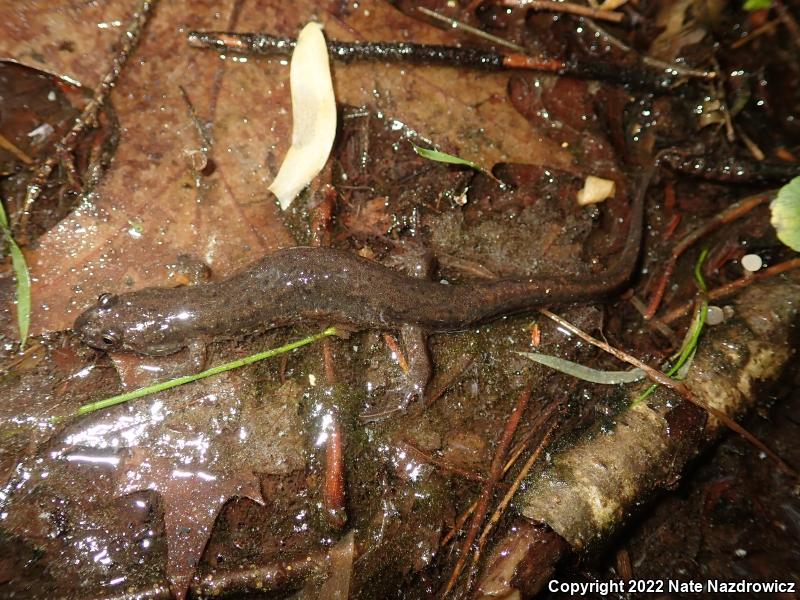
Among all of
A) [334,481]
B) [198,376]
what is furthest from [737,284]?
[198,376]

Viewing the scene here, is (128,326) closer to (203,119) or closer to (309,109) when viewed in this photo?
(203,119)

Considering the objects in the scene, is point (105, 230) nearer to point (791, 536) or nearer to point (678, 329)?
point (678, 329)

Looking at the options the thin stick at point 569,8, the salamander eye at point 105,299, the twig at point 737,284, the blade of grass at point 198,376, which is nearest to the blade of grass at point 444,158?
the blade of grass at point 198,376

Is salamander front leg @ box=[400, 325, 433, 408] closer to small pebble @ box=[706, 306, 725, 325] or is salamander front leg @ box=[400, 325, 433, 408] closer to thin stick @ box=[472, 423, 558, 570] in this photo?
thin stick @ box=[472, 423, 558, 570]

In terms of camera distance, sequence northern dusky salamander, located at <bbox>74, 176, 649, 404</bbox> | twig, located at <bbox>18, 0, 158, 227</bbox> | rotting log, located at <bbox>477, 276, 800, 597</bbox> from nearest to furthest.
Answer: rotting log, located at <bbox>477, 276, 800, 597</bbox> → twig, located at <bbox>18, 0, 158, 227</bbox> → northern dusky salamander, located at <bbox>74, 176, 649, 404</bbox>

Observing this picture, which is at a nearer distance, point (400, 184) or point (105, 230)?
point (105, 230)

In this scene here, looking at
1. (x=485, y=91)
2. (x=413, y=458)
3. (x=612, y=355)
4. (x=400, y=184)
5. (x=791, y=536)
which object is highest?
(x=485, y=91)

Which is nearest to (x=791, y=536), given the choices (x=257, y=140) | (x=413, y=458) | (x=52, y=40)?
(x=413, y=458)

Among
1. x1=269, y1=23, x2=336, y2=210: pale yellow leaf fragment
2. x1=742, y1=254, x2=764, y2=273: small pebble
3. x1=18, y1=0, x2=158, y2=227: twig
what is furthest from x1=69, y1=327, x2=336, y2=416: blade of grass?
x1=742, y1=254, x2=764, y2=273: small pebble
